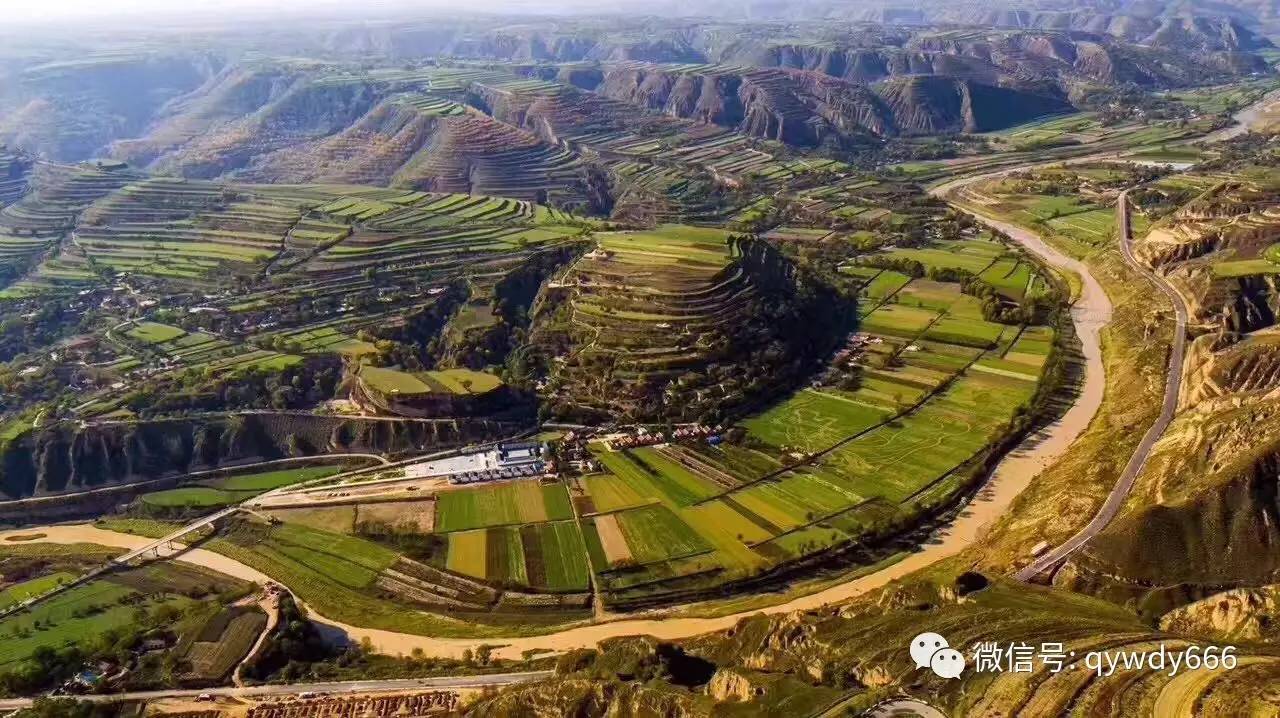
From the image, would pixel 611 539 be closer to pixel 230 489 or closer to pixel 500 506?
pixel 500 506

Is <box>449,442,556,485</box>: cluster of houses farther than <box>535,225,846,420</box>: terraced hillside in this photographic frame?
No

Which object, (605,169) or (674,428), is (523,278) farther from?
(605,169)

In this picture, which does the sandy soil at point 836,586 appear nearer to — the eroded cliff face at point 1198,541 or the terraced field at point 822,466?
the terraced field at point 822,466

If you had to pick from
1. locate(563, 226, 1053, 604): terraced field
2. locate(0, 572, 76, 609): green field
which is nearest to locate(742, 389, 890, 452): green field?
locate(563, 226, 1053, 604): terraced field

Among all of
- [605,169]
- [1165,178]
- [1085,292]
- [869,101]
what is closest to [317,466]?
[1085,292]

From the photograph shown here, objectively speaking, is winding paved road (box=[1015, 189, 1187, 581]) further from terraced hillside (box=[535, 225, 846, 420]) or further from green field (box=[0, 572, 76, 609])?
green field (box=[0, 572, 76, 609])

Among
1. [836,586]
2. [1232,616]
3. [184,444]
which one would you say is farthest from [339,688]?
[1232,616]

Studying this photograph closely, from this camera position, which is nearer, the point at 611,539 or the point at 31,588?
the point at 31,588
